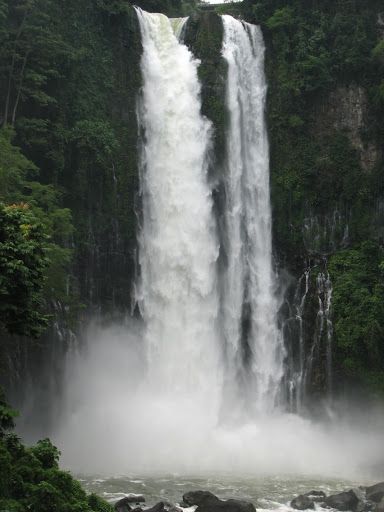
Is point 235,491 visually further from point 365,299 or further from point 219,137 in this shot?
point 219,137

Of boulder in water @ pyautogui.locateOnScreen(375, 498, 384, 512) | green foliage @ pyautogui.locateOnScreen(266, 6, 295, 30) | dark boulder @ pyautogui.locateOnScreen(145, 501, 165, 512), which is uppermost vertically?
green foliage @ pyautogui.locateOnScreen(266, 6, 295, 30)

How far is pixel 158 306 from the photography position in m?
29.8

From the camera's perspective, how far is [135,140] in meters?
31.5

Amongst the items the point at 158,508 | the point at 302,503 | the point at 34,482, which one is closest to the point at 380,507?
the point at 302,503

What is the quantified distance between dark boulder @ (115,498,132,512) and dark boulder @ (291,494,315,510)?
183 inches

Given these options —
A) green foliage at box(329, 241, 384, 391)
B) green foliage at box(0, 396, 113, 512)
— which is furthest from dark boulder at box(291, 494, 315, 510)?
green foliage at box(329, 241, 384, 391)

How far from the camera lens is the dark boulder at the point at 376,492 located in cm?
2142

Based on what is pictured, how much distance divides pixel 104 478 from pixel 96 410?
484 cm

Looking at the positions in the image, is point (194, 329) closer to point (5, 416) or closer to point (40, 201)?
point (40, 201)

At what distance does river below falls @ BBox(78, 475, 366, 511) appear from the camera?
21.2 meters

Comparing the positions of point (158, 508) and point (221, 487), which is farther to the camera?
point (221, 487)

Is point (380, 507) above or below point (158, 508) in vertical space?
below

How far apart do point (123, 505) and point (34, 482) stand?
19.6 ft

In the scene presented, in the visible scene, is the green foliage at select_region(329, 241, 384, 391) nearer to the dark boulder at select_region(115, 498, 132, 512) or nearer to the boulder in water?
the boulder in water
